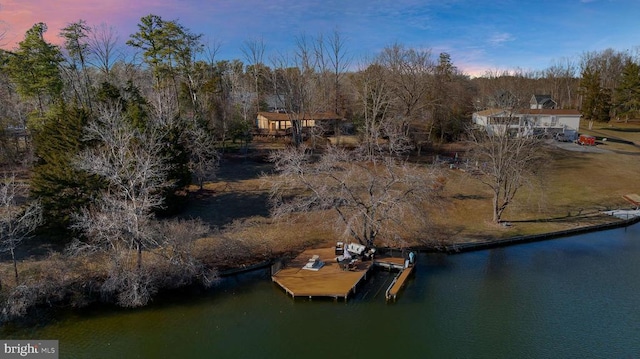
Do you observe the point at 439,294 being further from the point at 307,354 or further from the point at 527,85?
the point at 527,85

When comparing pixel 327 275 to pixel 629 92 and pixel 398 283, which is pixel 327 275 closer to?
pixel 398 283

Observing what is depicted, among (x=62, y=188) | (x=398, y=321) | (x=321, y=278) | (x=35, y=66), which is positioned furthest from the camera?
(x=35, y=66)

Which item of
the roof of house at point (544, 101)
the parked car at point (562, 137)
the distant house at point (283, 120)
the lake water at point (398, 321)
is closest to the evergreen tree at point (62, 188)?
the lake water at point (398, 321)

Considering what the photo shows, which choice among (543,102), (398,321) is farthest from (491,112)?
(398,321)

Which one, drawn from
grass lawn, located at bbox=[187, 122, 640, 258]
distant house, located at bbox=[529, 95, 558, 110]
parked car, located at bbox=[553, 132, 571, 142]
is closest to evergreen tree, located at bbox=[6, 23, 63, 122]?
grass lawn, located at bbox=[187, 122, 640, 258]

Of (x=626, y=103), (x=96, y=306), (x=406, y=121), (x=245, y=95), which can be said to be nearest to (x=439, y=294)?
(x=96, y=306)

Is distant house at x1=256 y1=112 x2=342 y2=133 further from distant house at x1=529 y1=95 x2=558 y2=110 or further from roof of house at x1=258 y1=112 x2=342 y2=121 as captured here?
distant house at x1=529 y1=95 x2=558 y2=110

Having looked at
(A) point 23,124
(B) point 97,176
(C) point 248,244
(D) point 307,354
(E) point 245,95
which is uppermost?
(E) point 245,95
